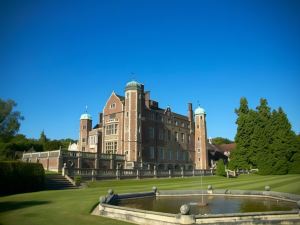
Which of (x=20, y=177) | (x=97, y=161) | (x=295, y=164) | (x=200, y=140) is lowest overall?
(x=20, y=177)

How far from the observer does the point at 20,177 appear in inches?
967

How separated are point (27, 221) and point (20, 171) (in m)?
14.3

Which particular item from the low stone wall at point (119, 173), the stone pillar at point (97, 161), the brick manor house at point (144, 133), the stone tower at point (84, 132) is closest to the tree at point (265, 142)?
the low stone wall at point (119, 173)

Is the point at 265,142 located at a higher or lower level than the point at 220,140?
lower

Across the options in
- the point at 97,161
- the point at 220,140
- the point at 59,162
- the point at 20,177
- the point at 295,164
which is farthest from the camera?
the point at 220,140

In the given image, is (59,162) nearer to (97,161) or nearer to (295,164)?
(97,161)

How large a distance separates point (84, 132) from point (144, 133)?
1165cm

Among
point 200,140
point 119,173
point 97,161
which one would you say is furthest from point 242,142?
point 97,161

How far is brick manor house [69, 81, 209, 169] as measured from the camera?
165 feet

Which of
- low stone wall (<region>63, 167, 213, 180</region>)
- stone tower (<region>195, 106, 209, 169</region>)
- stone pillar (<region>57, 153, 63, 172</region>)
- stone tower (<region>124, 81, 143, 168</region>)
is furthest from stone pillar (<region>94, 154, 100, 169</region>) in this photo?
stone tower (<region>195, 106, 209, 169</region>)

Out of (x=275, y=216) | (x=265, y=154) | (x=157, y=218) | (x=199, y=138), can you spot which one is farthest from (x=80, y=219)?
(x=199, y=138)

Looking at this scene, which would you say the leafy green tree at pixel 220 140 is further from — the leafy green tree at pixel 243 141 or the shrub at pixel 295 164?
the shrub at pixel 295 164

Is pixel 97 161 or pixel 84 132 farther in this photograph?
pixel 84 132

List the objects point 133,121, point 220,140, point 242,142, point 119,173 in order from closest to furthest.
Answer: point 119,173 → point 133,121 → point 242,142 → point 220,140
